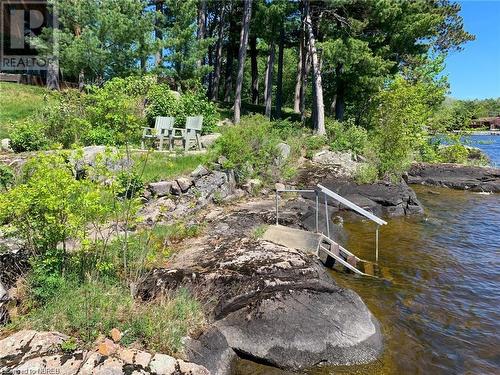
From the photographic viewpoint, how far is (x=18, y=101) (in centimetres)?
1620

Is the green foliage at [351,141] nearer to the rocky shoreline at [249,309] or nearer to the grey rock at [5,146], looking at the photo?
the rocky shoreline at [249,309]

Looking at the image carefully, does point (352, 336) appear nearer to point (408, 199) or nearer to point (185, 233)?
point (185, 233)

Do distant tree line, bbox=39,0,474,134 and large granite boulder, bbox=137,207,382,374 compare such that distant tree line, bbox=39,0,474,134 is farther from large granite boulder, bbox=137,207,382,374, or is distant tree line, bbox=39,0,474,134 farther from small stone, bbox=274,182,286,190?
large granite boulder, bbox=137,207,382,374

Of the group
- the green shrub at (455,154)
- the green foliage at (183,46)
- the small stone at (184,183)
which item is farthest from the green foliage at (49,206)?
the green shrub at (455,154)

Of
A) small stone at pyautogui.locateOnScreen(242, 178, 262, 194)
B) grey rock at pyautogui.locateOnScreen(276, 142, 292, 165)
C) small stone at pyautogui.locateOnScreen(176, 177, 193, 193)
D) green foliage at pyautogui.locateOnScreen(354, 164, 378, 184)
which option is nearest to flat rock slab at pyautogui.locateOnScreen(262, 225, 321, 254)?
small stone at pyautogui.locateOnScreen(176, 177, 193, 193)

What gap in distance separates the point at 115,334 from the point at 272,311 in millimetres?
2118

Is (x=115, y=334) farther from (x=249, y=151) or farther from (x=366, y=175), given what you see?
(x=366, y=175)

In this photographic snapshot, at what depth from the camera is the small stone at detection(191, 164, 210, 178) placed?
9359mm

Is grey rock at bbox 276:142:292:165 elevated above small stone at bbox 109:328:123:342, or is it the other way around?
grey rock at bbox 276:142:292:165

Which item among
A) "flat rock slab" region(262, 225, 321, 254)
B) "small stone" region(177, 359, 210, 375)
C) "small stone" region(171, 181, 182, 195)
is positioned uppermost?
"small stone" region(171, 181, 182, 195)

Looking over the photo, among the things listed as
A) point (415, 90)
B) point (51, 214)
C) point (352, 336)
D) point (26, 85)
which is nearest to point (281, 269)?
point (352, 336)

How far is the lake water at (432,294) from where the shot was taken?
16.2 ft

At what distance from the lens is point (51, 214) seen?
4438 millimetres

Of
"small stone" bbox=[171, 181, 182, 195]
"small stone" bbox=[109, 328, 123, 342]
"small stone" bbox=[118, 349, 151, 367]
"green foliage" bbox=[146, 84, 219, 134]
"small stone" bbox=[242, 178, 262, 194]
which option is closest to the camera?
"small stone" bbox=[118, 349, 151, 367]
